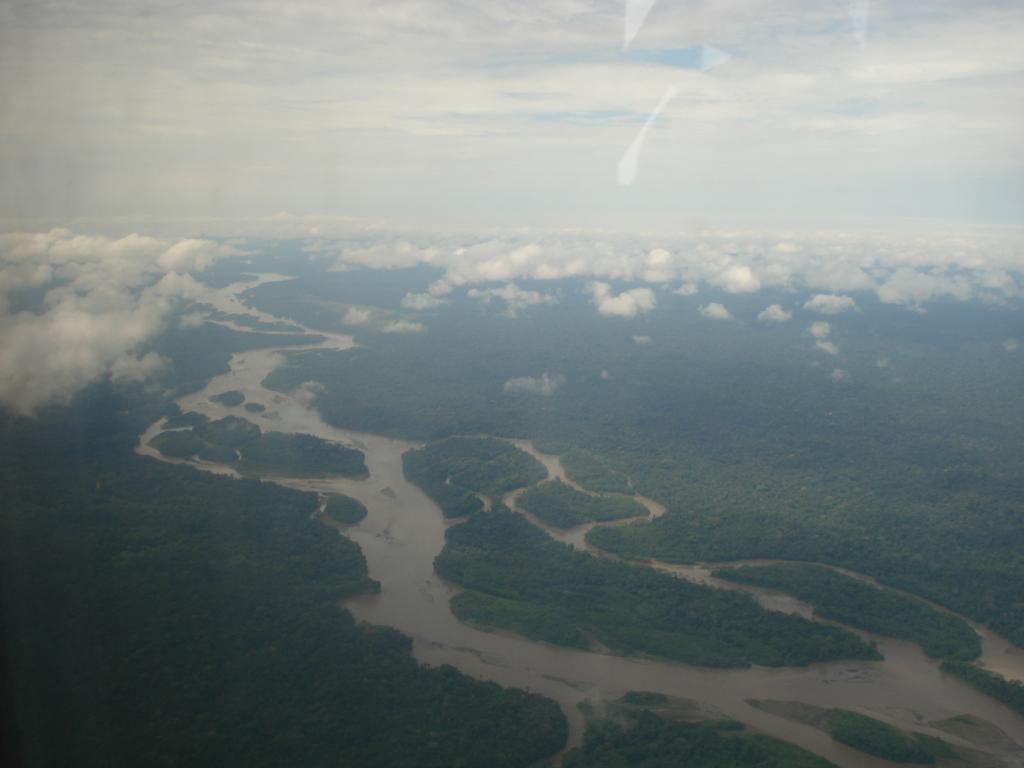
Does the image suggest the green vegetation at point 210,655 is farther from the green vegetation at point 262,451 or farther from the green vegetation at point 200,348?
the green vegetation at point 200,348

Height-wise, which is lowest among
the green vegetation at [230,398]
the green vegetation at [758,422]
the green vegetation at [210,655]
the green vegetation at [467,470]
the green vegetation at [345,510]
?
the green vegetation at [758,422]

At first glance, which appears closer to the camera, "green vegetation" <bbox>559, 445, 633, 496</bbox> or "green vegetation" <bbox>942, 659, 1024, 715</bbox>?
"green vegetation" <bbox>942, 659, 1024, 715</bbox>

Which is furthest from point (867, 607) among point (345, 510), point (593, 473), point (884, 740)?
point (345, 510)

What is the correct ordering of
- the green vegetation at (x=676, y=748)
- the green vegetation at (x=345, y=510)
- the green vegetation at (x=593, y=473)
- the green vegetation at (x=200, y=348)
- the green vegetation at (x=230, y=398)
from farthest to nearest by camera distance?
the green vegetation at (x=200, y=348) < the green vegetation at (x=230, y=398) < the green vegetation at (x=593, y=473) < the green vegetation at (x=345, y=510) < the green vegetation at (x=676, y=748)

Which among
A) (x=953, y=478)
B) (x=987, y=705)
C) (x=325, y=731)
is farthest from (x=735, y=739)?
(x=953, y=478)

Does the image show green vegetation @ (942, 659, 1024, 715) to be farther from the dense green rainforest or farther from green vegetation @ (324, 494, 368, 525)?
green vegetation @ (324, 494, 368, 525)

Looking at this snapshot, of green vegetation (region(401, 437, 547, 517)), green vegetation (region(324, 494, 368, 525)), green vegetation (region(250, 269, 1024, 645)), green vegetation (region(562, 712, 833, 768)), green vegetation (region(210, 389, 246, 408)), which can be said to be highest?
green vegetation (region(562, 712, 833, 768))

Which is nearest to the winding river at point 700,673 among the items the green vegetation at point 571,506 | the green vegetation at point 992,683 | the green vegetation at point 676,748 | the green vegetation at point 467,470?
the green vegetation at point 992,683

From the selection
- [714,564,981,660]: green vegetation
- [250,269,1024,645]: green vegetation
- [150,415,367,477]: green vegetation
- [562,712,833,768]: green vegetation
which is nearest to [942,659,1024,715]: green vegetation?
[714,564,981,660]: green vegetation

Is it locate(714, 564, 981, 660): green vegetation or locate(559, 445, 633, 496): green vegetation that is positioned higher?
locate(714, 564, 981, 660): green vegetation
